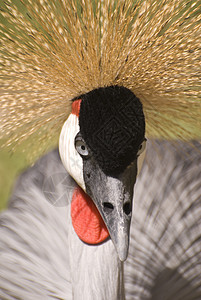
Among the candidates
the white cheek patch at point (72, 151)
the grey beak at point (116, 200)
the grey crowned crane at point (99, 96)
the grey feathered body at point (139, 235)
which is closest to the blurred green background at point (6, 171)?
the grey feathered body at point (139, 235)

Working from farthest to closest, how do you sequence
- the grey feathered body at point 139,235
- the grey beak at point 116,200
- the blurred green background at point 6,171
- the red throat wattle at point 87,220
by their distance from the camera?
1. the blurred green background at point 6,171
2. the grey feathered body at point 139,235
3. the red throat wattle at point 87,220
4. the grey beak at point 116,200

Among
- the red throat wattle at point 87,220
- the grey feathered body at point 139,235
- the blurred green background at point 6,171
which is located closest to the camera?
the red throat wattle at point 87,220

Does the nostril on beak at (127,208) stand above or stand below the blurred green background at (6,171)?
above

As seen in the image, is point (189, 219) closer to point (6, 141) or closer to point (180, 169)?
point (180, 169)

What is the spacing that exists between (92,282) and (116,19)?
0.68 m

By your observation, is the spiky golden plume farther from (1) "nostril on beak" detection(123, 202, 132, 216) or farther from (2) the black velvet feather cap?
(1) "nostril on beak" detection(123, 202, 132, 216)

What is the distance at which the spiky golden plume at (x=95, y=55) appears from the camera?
3.37 feet

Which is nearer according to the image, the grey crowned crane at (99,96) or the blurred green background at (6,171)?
the grey crowned crane at (99,96)

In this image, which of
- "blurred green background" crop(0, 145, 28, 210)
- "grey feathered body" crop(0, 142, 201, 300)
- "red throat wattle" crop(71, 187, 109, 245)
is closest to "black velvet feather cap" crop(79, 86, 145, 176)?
"red throat wattle" crop(71, 187, 109, 245)

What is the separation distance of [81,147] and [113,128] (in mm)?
113

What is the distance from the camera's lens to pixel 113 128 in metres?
0.94

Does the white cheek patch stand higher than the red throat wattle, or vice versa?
the white cheek patch

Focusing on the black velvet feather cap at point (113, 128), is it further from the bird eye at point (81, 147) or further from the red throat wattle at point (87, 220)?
the red throat wattle at point (87, 220)

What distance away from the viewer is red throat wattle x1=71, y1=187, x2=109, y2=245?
1.12 meters
